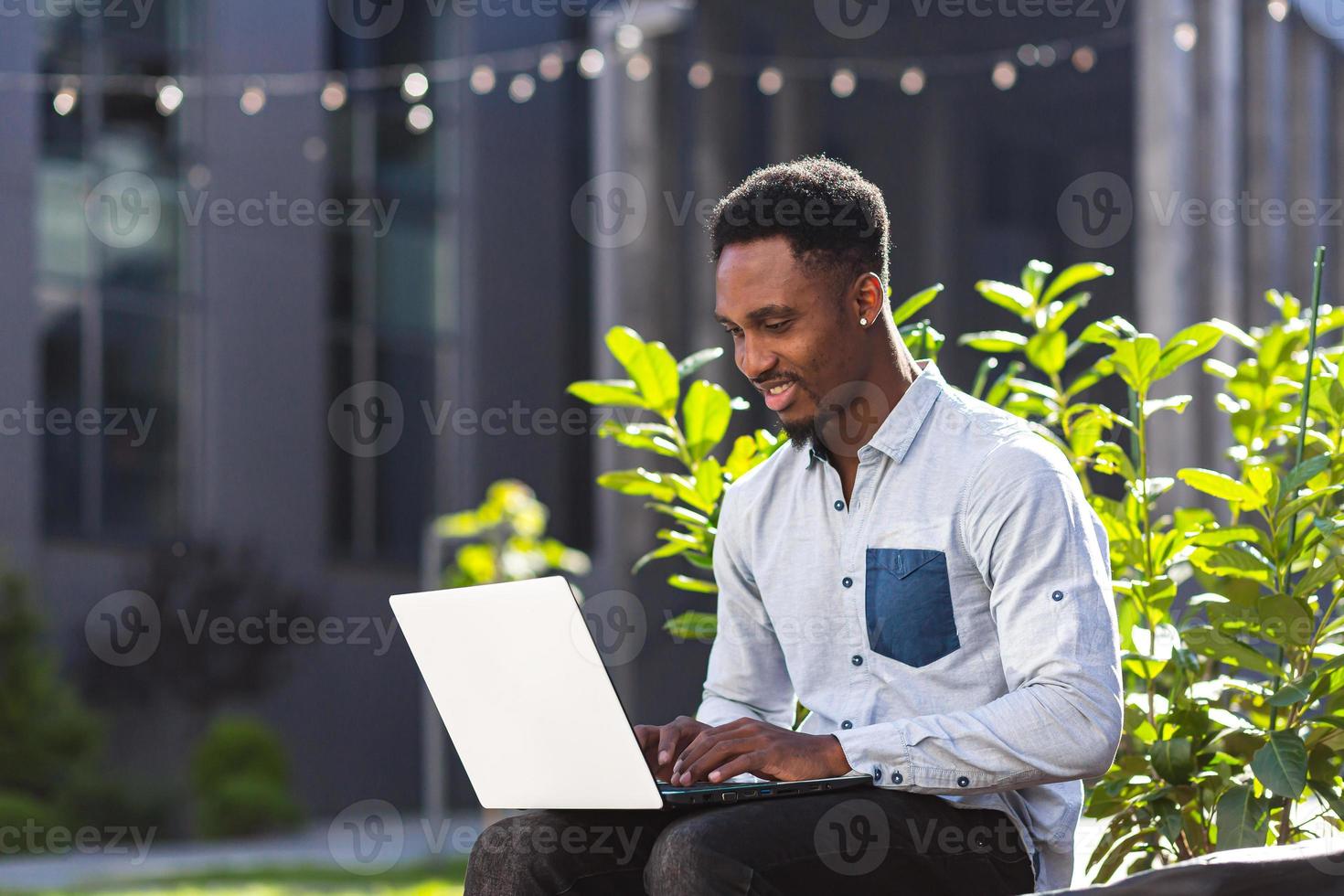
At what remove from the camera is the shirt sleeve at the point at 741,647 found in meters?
2.46

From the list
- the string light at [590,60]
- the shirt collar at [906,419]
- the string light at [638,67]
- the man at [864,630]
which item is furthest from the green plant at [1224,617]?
the string light at [638,67]

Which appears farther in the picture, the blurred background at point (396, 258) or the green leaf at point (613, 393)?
the blurred background at point (396, 258)

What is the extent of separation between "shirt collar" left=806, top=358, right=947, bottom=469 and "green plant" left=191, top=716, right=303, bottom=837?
9.58 meters

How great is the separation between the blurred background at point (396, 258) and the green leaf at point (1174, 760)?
18.6 ft

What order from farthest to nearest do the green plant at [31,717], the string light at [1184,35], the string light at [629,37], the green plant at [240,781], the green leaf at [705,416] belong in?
1. the green plant at [240,781]
2. the green plant at [31,717]
3. the string light at [629,37]
4. the string light at [1184,35]
5. the green leaf at [705,416]

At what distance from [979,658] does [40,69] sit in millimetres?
10583

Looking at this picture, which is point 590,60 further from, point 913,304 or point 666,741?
point 666,741

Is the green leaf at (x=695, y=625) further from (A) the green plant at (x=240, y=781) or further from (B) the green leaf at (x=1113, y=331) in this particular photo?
(A) the green plant at (x=240, y=781)

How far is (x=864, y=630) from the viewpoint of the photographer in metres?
2.20

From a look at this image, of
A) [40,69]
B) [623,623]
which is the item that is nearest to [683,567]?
[623,623]

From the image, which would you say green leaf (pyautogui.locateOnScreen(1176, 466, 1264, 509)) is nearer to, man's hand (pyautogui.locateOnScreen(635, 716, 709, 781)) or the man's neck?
the man's neck

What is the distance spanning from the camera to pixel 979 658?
2.12 metres

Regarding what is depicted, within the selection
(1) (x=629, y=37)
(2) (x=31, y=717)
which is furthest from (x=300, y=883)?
Result: (1) (x=629, y=37)

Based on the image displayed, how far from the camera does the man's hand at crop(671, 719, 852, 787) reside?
6.40 ft
